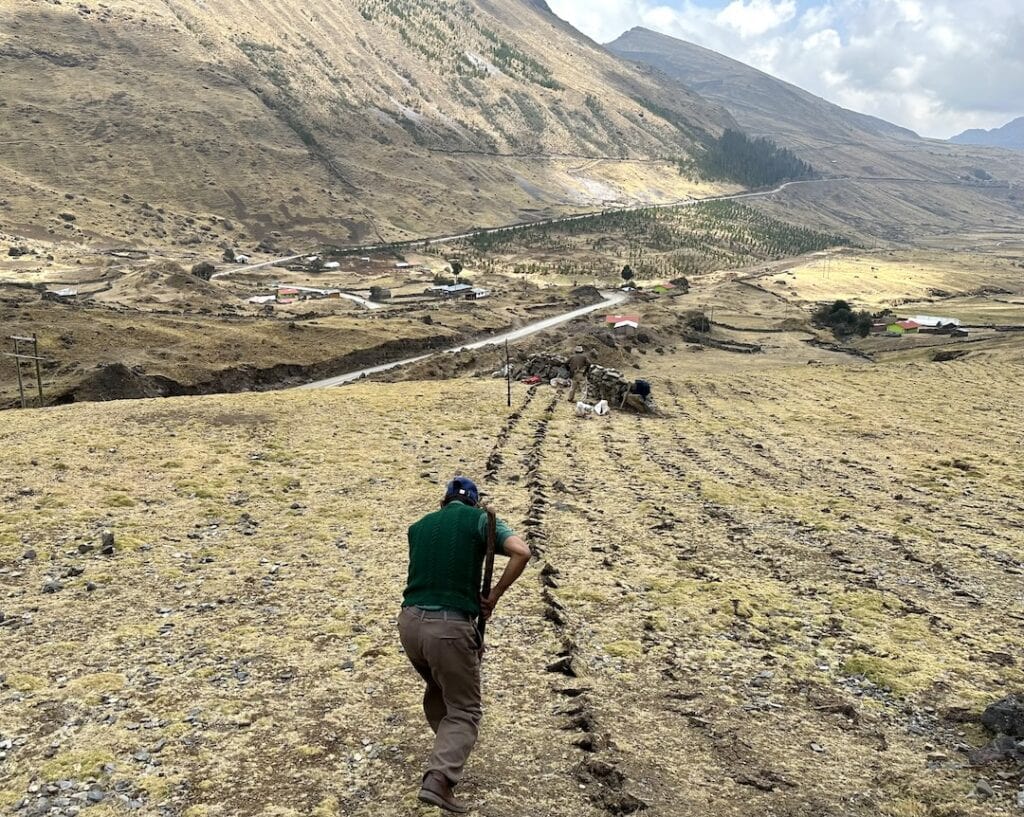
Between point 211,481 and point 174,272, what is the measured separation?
76.7 metres

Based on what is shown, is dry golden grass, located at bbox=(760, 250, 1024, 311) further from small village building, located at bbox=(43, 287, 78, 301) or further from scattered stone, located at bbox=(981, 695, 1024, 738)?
small village building, located at bbox=(43, 287, 78, 301)

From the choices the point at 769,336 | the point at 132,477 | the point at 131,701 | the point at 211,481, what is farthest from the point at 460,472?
the point at 769,336

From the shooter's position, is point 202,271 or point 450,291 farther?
point 450,291

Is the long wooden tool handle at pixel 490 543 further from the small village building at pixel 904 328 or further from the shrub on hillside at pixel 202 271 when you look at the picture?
the shrub on hillside at pixel 202 271

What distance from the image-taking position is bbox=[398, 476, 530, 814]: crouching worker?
6934 mm

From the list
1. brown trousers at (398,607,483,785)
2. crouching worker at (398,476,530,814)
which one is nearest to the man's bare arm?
crouching worker at (398,476,530,814)

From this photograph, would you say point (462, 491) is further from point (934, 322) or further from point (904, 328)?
point (934, 322)

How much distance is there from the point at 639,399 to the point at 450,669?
102ft

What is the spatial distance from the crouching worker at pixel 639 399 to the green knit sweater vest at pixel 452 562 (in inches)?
1206

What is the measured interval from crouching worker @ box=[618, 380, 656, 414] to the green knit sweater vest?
100ft

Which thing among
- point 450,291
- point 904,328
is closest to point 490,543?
point 904,328

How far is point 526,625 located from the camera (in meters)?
12.1

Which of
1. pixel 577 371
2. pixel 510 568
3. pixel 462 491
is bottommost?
pixel 577 371

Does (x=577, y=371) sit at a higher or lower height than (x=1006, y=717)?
lower
